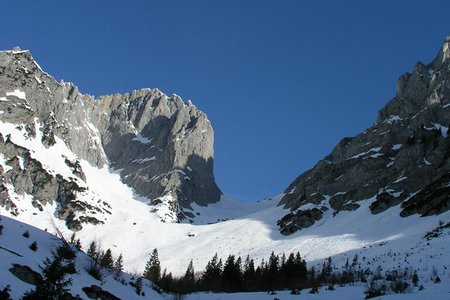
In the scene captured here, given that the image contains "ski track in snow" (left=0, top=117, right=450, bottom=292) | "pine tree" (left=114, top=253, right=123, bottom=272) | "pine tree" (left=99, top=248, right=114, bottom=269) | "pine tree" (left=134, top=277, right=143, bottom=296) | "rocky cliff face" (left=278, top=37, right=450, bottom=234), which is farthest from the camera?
"rocky cliff face" (left=278, top=37, right=450, bottom=234)

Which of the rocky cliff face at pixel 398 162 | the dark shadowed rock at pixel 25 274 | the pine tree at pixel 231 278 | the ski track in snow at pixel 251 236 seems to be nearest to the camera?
the dark shadowed rock at pixel 25 274

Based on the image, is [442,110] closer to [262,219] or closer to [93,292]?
[262,219]

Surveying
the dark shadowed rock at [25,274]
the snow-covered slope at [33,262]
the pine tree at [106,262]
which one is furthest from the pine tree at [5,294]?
the pine tree at [106,262]

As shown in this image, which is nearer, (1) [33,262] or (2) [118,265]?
(1) [33,262]

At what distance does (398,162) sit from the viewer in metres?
136

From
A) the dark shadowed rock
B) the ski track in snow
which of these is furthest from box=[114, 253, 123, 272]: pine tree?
the ski track in snow

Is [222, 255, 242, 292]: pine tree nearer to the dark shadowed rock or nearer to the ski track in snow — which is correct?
the ski track in snow

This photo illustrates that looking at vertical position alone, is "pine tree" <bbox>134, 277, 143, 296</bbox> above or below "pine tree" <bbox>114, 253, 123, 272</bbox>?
below

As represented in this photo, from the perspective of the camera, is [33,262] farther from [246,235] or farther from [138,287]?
[246,235]

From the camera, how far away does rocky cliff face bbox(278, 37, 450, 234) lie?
117 metres

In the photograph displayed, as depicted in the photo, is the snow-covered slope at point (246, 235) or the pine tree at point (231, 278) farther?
the snow-covered slope at point (246, 235)

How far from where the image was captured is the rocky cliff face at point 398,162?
117375mm

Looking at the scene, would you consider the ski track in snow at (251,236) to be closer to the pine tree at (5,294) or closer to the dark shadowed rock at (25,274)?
the dark shadowed rock at (25,274)

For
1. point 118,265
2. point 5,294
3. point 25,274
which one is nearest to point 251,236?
point 118,265
